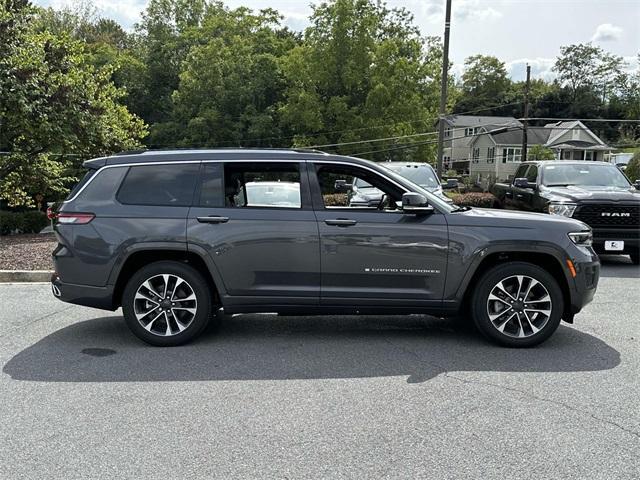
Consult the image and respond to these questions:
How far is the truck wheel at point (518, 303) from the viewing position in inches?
214

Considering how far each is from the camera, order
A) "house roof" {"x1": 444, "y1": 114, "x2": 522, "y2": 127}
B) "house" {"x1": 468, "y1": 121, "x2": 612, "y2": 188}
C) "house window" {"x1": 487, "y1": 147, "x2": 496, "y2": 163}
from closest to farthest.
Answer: "house" {"x1": 468, "y1": 121, "x2": 612, "y2": 188} → "house window" {"x1": 487, "y1": 147, "x2": 496, "y2": 163} → "house roof" {"x1": 444, "y1": 114, "x2": 522, "y2": 127}

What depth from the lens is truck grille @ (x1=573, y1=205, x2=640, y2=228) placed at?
32.7ft

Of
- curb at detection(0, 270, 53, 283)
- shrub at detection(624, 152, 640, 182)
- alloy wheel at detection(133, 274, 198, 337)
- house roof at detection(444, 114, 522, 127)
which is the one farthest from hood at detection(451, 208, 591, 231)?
house roof at detection(444, 114, 522, 127)

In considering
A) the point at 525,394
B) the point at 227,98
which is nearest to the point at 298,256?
the point at 525,394

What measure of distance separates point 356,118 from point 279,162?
33.0 m

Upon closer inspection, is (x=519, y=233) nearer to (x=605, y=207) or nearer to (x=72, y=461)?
(x=72, y=461)

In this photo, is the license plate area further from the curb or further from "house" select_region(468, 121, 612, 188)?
"house" select_region(468, 121, 612, 188)

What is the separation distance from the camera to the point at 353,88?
39.1 metres

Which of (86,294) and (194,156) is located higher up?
(194,156)

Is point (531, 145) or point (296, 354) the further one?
point (531, 145)

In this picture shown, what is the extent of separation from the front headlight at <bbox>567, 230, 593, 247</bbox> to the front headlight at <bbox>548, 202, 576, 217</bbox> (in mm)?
4660

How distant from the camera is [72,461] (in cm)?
334

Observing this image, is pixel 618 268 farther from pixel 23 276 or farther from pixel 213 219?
pixel 23 276

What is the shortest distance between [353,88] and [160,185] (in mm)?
35081
